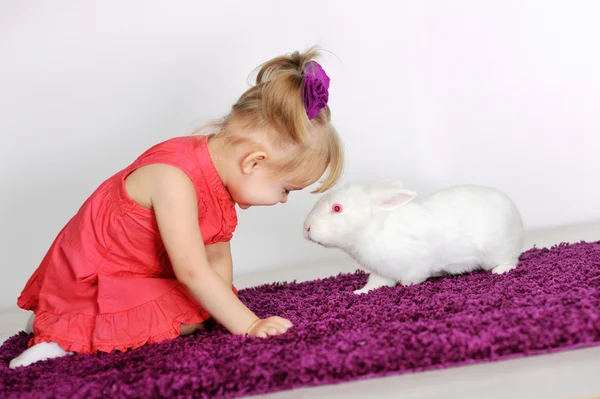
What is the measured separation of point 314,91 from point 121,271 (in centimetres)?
62

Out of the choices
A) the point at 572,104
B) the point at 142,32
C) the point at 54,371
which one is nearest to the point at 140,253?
the point at 54,371

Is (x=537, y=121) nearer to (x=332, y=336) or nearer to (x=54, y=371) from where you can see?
(x=332, y=336)

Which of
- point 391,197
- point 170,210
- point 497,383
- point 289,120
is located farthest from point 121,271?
point 497,383

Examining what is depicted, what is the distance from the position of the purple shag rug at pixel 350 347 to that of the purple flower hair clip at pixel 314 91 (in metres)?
0.46

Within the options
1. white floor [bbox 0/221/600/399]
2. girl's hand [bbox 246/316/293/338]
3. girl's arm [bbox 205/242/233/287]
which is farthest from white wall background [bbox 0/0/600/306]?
white floor [bbox 0/221/600/399]

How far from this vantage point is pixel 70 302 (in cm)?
176

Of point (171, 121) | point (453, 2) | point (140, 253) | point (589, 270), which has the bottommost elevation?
point (589, 270)

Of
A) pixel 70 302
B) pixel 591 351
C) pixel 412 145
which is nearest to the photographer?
pixel 591 351

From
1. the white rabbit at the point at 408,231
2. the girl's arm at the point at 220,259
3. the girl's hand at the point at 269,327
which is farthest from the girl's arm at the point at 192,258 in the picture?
the white rabbit at the point at 408,231

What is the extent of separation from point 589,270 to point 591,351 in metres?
0.56

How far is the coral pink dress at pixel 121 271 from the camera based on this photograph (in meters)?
1.71

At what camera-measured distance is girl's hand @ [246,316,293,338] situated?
5.05 ft

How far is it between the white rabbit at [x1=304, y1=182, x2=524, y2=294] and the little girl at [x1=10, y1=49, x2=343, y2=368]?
0.49 ft

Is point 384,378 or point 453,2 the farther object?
point 453,2
